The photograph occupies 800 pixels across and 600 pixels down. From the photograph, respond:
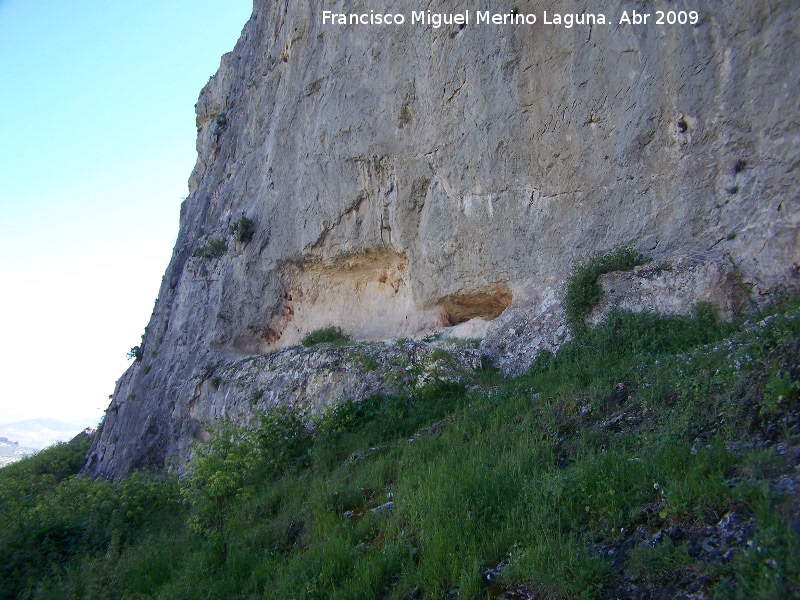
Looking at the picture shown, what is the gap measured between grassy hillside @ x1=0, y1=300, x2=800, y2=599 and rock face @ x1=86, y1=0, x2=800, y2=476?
154cm

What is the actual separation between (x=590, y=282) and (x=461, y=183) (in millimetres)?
3517

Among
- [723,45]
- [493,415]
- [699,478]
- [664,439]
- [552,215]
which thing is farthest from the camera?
[552,215]

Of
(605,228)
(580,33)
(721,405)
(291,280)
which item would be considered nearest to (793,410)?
(721,405)

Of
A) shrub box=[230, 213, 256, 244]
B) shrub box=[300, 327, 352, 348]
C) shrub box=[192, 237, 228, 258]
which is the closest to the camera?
shrub box=[300, 327, 352, 348]

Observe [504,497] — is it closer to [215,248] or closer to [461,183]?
[461,183]

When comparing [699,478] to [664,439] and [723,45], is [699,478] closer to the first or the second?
[664,439]

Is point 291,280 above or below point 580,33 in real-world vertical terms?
below

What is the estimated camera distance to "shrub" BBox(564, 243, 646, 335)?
30.1 feet

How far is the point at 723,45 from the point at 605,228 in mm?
2987

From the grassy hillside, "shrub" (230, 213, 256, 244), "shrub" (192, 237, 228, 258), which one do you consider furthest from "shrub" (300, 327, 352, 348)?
"shrub" (192, 237, 228, 258)

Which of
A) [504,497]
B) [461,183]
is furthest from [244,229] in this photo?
[504,497]

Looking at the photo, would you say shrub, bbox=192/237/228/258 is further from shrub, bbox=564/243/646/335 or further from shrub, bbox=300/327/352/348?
shrub, bbox=564/243/646/335

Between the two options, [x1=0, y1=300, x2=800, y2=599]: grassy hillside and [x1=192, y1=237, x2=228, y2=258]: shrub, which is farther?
[x1=192, y1=237, x2=228, y2=258]: shrub

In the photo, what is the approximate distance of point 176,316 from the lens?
16.9 metres
